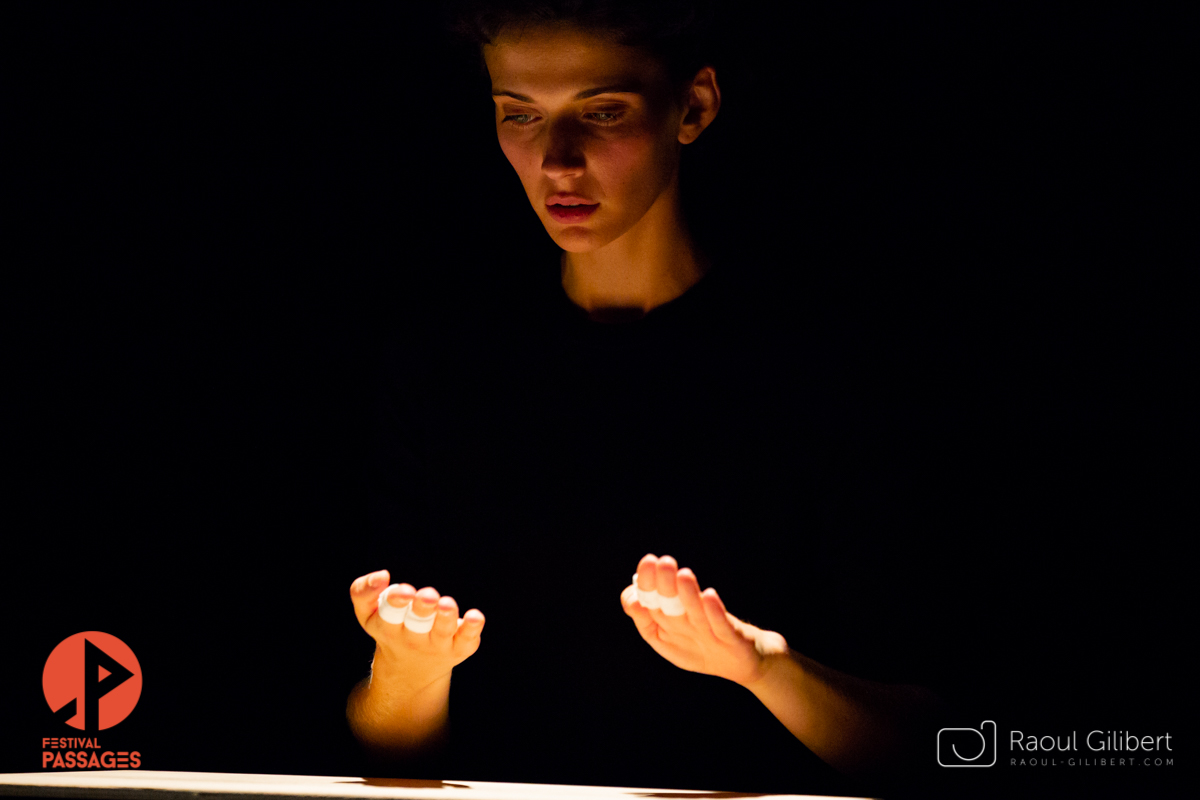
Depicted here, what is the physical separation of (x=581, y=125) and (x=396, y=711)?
703 mm

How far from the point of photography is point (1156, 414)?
51.6 inches

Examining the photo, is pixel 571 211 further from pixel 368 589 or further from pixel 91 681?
pixel 91 681

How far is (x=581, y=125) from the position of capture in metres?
1.15

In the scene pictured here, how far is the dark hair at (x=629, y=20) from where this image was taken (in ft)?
3.71

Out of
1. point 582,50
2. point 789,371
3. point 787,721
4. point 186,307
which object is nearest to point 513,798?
point 787,721

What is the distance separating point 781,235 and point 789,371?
1.03 feet

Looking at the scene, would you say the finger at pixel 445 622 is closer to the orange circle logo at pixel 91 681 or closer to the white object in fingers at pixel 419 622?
the white object in fingers at pixel 419 622

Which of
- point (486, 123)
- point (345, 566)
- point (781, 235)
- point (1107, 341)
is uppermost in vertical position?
point (486, 123)

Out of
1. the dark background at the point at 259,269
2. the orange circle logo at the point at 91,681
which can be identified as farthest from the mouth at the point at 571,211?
the orange circle logo at the point at 91,681

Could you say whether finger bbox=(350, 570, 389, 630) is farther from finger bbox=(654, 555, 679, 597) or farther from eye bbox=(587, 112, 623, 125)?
eye bbox=(587, 112, 623, 125)

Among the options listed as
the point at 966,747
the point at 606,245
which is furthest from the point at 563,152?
the point at 966,747

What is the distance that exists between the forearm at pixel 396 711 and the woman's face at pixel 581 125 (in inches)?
21.0

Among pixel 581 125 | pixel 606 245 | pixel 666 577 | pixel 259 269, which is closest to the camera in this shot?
pixel 666 577

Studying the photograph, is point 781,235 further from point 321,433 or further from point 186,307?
point 186,307
